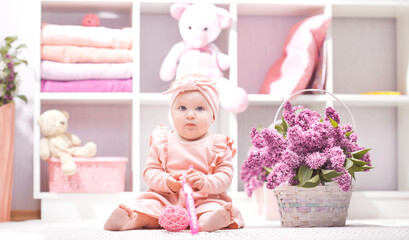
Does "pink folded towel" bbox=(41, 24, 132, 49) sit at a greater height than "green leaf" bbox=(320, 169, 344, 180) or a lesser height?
greater

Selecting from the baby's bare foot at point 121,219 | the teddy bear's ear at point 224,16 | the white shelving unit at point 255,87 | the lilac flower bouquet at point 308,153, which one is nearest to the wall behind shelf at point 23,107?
the white shelving unit at point 255,87

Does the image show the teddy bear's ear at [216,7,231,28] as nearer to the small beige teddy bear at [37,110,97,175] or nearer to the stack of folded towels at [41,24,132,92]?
the stack of folded towels at [41,24,132,92]

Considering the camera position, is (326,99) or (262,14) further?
(262,14)

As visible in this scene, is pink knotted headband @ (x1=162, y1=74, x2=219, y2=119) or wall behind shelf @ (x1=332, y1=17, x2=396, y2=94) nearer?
pink knotted headband @ (x1=162, y1=74, x2=219, y2=119)

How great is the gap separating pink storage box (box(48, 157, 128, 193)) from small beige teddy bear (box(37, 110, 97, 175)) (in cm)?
3

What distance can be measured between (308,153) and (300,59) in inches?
31.2

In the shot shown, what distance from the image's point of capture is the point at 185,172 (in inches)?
63.2

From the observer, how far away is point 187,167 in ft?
5.33

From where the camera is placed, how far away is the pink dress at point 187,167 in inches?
61.4

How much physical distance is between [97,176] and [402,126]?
1.39 metres

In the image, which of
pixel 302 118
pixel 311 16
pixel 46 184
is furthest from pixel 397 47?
pixel 46 184

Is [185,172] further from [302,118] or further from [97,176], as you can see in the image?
[97,176]

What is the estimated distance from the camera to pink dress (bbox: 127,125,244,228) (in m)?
1.56

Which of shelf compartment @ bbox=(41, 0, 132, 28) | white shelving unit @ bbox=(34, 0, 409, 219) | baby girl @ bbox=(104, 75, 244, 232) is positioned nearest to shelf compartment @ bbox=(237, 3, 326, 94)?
white shelving unit @ bbox=(34, 0, 409, 219)
